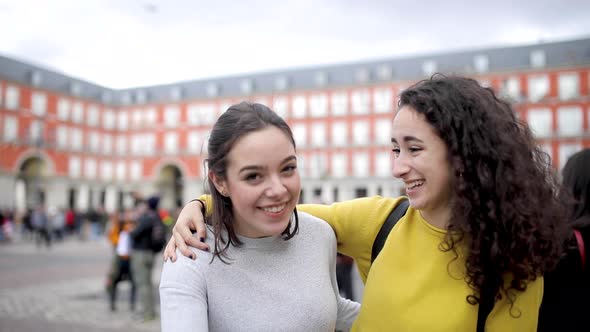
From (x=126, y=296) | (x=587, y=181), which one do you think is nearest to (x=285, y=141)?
(x=587, y=181)

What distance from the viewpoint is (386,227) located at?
190cm

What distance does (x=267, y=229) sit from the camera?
1564mm

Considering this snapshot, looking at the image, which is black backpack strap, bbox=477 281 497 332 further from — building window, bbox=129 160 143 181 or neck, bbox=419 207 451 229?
building window, bbox=129 160 143 181

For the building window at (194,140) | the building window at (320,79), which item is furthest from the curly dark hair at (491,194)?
the building window at (194,140)

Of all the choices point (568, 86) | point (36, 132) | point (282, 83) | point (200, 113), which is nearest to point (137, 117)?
point (200, 113)

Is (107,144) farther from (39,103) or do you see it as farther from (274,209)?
(274,209)

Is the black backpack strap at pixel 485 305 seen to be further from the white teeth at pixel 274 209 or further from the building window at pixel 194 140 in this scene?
the building window at pixel 194 140

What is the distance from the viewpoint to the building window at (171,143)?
4699 centimetres

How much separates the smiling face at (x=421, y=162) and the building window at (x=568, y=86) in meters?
40.4

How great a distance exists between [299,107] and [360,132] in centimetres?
649

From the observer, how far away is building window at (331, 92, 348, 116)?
4266 cm

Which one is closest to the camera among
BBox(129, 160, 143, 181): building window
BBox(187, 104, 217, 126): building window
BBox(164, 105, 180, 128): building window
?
BBox(187, 104, 217, 126): building window

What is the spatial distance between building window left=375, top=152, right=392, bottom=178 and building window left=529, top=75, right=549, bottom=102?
12.4 meters

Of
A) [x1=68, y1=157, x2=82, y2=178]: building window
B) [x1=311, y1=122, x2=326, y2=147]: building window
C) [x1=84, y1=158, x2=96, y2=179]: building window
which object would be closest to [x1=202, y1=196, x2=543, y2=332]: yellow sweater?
[x1=311, y1=122, x2=326, y2=147]: building window
